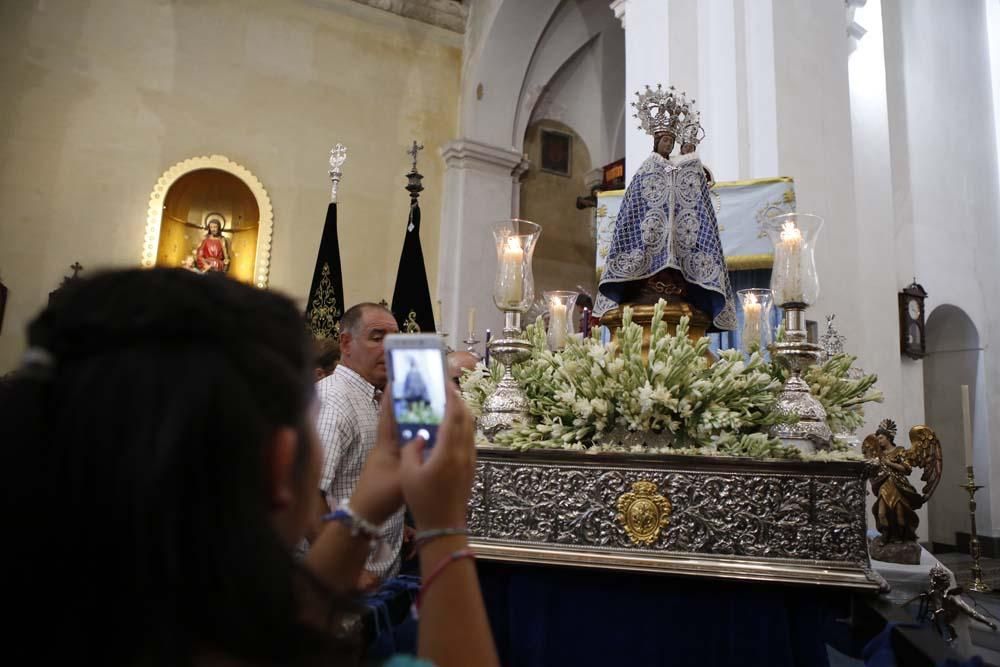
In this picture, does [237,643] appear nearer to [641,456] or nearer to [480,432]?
[641,456]

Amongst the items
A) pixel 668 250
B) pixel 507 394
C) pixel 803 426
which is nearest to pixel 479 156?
pixel 668 250

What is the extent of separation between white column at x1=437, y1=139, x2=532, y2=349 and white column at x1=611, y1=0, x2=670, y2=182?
4387 millimetres

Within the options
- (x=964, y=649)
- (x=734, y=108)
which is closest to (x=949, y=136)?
(x=734, y=108)

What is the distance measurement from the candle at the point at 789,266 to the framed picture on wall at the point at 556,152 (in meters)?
8.65

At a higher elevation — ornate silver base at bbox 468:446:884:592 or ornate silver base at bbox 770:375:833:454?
ornate silver base at bbox 770:375:833:454

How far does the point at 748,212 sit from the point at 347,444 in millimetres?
2952

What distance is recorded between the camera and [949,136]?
8.34 m

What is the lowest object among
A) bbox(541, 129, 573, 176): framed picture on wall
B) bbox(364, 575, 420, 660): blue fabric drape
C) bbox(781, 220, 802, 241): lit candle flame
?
bbox(364, 575, 420, 660): blue fabric drape

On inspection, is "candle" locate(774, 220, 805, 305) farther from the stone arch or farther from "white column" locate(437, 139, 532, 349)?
the stone arch

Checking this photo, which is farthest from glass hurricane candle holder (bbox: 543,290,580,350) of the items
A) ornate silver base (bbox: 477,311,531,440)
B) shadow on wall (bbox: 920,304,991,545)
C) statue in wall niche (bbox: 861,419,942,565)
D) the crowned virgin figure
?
shadow on wall (bbox: 920,304,991,545)

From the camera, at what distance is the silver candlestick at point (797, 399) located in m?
2.01

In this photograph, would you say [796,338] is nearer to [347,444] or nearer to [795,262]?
[795,262]

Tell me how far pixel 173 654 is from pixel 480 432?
1.71 metres

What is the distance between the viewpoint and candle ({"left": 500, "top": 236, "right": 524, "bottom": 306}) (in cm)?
248
